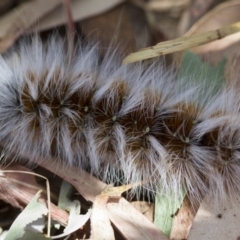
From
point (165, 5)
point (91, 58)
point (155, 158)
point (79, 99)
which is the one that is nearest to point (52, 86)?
point (79, 99)

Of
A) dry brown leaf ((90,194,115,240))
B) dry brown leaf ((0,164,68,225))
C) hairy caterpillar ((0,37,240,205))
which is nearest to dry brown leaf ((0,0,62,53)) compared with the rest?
hairy caterpillar ((0,37,240,205))

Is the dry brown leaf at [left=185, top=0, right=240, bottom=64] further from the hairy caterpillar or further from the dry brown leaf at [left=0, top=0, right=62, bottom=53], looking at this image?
the dry brown leaf at [left=0, top=0, right=62, bottom=53]

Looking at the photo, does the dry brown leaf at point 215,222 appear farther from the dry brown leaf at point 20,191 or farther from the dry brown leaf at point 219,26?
the dry brown leaf at point 219,26

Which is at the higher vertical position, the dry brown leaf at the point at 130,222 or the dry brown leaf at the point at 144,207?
the dry brown leaf at the point at 144,207

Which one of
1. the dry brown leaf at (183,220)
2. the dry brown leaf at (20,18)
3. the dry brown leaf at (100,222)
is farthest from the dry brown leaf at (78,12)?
the dry brown leaf at (183,220)

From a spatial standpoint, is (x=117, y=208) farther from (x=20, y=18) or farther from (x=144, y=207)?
(x=20, y=18)

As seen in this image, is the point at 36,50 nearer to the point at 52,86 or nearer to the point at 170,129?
the point at 52,86
